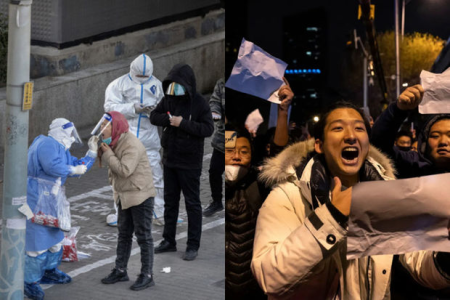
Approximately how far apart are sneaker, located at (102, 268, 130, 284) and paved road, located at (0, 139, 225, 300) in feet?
0.14

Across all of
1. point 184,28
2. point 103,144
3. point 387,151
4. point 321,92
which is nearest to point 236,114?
point 321,92

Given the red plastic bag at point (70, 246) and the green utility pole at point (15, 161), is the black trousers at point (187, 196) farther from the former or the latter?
the green utility pole at point (15, 161)

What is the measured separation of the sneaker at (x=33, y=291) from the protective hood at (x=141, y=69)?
104 inches

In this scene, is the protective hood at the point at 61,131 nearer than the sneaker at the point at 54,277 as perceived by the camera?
Yes

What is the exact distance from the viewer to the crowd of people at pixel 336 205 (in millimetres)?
3043

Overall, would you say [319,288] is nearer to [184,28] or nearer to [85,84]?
[85,84]

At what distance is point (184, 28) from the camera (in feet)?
54.9

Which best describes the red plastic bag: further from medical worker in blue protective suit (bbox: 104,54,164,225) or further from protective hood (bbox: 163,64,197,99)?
protective hood (bbox: 163,64,197,99)

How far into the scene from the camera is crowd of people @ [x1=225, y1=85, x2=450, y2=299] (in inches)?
120

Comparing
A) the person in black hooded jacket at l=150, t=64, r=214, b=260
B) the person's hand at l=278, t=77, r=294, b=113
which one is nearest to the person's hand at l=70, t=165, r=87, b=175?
the person in black hooded jacket at l=150, t=64, r=214, b=260

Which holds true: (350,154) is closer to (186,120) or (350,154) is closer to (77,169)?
(77,169)

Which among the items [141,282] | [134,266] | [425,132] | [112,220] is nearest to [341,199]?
[425,132]

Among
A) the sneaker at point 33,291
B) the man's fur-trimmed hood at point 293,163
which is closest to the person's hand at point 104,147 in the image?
the sneaker at point 33,291

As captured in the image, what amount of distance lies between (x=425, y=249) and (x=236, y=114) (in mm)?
925
